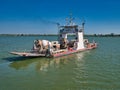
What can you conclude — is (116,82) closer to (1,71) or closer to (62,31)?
(1,71)

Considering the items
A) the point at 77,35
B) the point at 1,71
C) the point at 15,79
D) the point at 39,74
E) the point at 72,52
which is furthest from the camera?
the point at 77,35

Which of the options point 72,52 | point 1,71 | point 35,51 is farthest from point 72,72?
point 72,52

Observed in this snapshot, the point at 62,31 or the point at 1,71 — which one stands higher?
the point at 62,31

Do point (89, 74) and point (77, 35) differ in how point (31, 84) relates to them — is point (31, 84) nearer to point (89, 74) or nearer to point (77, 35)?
point (89, 74)

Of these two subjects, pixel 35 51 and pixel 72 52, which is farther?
pixel 72 52

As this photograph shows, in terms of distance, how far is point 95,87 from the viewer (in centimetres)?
1294

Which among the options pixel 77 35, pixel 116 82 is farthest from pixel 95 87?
pixel 77 35

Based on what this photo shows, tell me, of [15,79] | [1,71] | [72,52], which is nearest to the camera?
[15,79]

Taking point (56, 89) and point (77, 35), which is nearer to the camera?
point (56, 89)

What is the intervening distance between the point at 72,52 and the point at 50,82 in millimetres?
16441

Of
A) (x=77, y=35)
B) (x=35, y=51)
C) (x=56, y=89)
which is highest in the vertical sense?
(x=77, y=35)

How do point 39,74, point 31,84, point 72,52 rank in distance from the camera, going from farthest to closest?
point 72,52 < point 39,74 < point 31,84

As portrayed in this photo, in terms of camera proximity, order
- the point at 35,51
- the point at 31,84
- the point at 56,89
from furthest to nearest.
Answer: the point at 35,51
the point at 31,84
the point at 56,89

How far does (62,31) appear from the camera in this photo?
110ft
